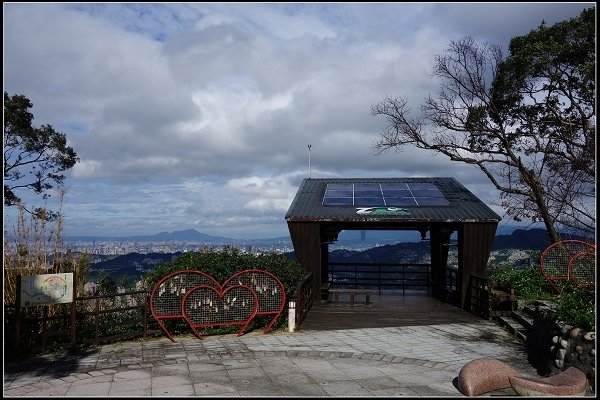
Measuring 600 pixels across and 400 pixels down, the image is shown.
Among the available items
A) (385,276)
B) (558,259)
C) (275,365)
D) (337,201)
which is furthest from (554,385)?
(385,276)

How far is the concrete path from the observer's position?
595cm

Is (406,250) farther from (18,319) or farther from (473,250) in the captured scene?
(18,319)

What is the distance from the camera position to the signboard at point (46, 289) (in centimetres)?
746

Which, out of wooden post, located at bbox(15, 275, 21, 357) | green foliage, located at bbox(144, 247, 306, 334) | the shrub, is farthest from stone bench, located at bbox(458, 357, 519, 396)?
wooden post, located at bbox(15, 275, 21, 357)

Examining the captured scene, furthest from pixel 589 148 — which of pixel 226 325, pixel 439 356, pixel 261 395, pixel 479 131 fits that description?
pixel 261 395

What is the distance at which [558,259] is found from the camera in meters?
10.4

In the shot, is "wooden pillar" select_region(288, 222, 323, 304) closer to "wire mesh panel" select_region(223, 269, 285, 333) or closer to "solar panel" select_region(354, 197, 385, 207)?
"solar panel" select_region(354, 197, 385, 207)

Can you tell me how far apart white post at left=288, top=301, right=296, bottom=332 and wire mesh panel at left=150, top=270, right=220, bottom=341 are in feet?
5.01

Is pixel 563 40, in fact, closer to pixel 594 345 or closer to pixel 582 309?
pixel 582 309

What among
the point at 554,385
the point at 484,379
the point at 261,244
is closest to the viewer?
the point at 554,385

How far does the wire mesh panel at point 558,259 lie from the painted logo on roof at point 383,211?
3654 millimetres

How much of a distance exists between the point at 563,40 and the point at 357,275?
10.6m

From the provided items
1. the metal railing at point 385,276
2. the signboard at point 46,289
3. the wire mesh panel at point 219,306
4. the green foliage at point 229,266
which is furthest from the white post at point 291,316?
the metal railing at point 385,276

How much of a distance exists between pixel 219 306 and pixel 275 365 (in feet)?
8.39
